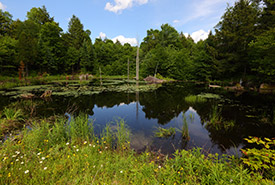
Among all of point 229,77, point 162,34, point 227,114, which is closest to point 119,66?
point 162,34

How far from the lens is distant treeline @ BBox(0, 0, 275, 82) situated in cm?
1989

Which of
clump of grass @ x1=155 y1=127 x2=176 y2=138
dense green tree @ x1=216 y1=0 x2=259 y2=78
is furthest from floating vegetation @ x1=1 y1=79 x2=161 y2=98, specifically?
dense green tree @ x1=216 y1=0 x2=259 y2=78

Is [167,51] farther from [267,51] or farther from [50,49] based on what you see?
[50,49]

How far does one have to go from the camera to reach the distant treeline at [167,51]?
1989cm

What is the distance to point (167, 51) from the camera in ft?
108

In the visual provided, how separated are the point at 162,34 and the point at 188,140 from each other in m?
48.9

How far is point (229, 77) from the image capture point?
87.4 feet

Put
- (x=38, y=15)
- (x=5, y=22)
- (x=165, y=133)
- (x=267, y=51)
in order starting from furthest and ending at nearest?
(x=38, y=15), (x=5, y=22), (x=267, y=51), (x=165, y=133)

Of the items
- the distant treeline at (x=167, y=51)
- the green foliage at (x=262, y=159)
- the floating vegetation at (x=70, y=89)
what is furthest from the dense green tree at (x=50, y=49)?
the green foliage at (x=262, y=159)

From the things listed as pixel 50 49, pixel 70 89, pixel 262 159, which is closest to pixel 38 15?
pixel 50 49

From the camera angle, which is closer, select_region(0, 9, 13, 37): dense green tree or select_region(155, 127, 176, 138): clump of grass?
select_region(155, 127, 176, 138): clump of grass

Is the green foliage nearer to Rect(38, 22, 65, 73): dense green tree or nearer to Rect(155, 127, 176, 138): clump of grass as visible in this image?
Rect(155, 127, 176, 138): clump of grass

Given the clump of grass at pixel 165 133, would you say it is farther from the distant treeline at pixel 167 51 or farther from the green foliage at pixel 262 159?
the distant treeline at pixel 167 51

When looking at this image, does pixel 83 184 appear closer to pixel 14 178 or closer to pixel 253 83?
pixel 14 178
